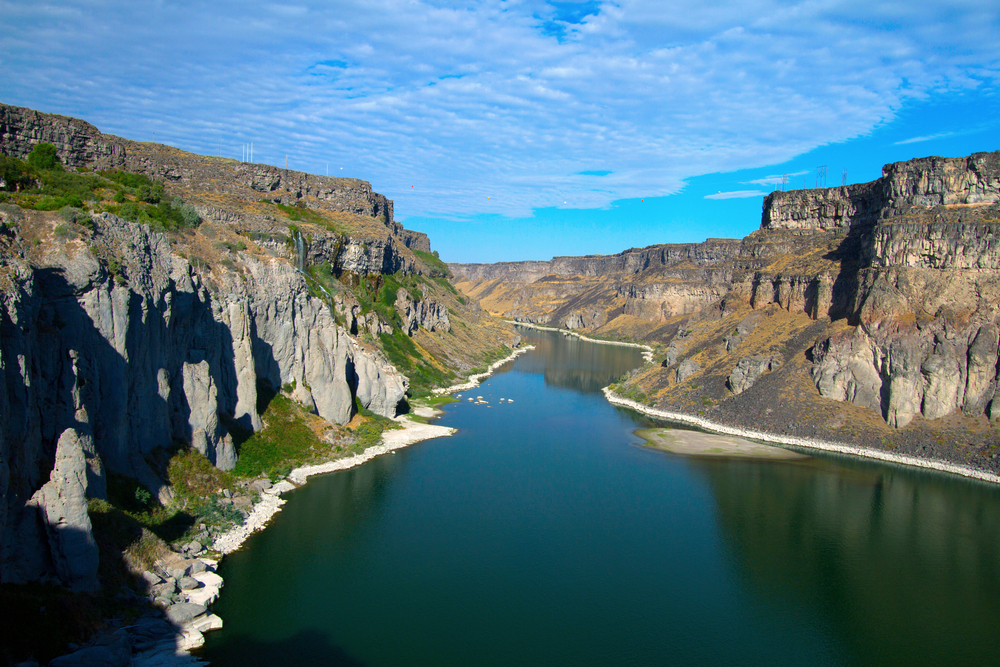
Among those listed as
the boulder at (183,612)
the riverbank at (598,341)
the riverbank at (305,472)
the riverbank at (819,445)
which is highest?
the riverbank at (598,341)

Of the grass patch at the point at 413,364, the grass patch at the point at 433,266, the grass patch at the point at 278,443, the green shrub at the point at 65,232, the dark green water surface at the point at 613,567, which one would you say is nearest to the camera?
the dark green water surface at the point at 613,567

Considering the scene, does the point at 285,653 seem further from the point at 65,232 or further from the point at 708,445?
the point at 708,445

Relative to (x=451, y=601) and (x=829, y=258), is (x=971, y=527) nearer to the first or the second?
(x=451, y=601)

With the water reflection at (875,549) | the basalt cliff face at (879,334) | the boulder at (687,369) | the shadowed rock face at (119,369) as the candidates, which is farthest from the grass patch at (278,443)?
the boulder at (687,369)

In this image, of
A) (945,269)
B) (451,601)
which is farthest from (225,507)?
(945,269)

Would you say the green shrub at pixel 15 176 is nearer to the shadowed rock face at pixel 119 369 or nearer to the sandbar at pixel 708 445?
the shadowed rock face at pixel 119 369

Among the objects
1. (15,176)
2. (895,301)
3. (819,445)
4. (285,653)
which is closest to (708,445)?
(819,445)
